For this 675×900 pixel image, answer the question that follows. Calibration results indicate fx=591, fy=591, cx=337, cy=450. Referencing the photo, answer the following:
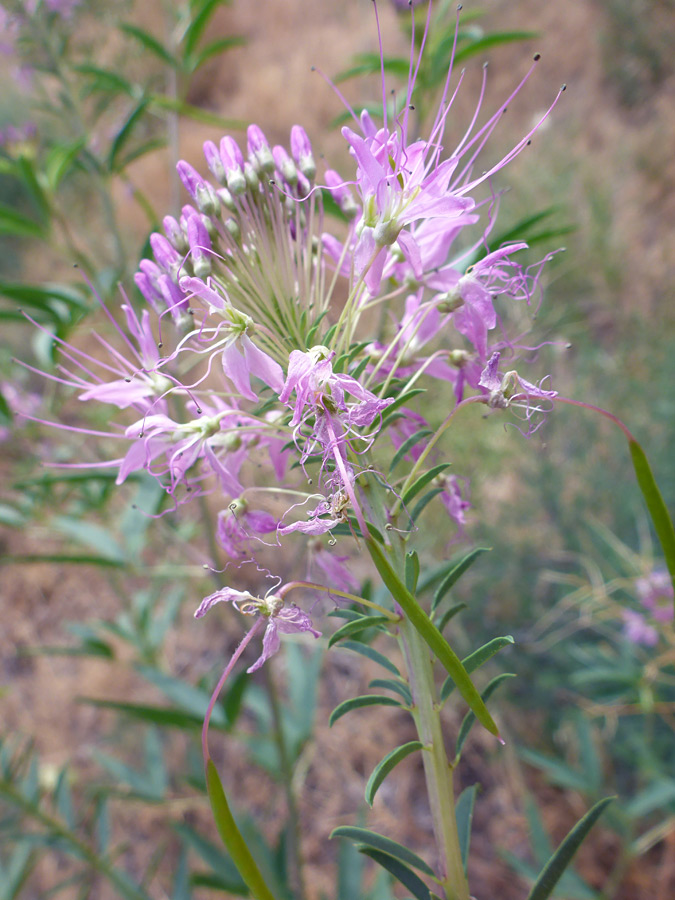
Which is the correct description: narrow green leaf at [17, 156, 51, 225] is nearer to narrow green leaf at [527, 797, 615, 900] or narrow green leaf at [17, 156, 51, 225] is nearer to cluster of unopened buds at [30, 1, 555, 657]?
cluster of unopened buds at [30, 1, 555, 657]

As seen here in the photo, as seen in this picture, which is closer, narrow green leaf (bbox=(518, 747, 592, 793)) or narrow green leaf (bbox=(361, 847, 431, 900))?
narrow green leaf (bbox=(361, 847, 431, 900))

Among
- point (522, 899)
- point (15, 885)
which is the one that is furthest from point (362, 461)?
point (522, 899)

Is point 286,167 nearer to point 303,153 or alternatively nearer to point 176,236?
point 303,153

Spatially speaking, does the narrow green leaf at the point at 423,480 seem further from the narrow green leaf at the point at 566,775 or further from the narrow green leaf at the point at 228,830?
the narrow green leaf at the point at 566,775

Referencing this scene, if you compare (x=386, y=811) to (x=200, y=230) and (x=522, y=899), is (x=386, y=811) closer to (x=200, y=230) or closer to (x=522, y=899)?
(x=522, y=899)

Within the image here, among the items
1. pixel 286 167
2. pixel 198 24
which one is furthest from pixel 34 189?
pixel 286 167

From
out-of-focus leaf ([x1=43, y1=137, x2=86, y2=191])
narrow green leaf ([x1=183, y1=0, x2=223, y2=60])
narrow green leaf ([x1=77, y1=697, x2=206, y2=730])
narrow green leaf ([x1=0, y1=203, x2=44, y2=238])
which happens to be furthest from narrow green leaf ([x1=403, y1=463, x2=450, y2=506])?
narrow green leaf ([x1=183, y1=0, x2=223, y2=60])

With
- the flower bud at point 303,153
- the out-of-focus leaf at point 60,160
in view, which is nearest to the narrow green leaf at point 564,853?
the flower bud at point 303,153
